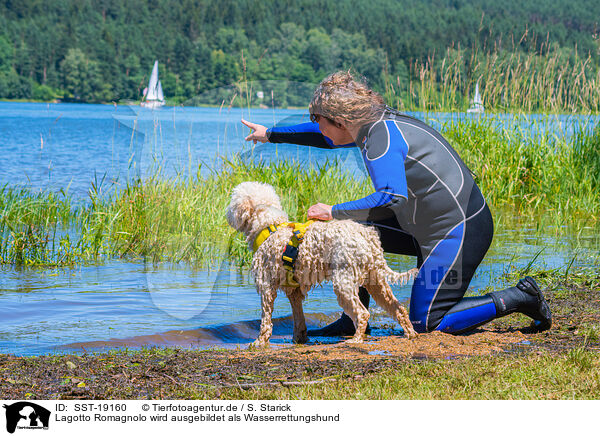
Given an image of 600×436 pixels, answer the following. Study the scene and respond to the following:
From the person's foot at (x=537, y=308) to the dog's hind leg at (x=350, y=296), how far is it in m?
1.29

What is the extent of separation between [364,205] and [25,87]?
62968 millimetres

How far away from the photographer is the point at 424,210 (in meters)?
5.02

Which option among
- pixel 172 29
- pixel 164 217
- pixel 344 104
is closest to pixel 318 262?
pixel 344 104

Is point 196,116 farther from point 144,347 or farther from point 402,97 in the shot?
point 402,97

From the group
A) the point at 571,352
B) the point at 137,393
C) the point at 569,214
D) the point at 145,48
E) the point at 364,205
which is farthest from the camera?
the point at 145,48

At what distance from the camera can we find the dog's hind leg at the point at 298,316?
17.8ft

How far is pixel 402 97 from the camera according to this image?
13.0 meters

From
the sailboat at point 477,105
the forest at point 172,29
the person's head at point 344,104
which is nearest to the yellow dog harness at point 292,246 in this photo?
the person's head at point 344,104

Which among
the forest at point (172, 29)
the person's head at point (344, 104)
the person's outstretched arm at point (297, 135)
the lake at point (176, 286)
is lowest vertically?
the lake at point (176, 286)

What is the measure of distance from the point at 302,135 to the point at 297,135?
5 cm

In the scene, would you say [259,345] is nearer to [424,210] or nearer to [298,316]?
[298,316]

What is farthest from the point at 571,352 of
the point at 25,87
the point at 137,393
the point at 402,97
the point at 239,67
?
the point at 25,87

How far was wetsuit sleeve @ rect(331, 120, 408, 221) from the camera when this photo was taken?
15.0 ft
